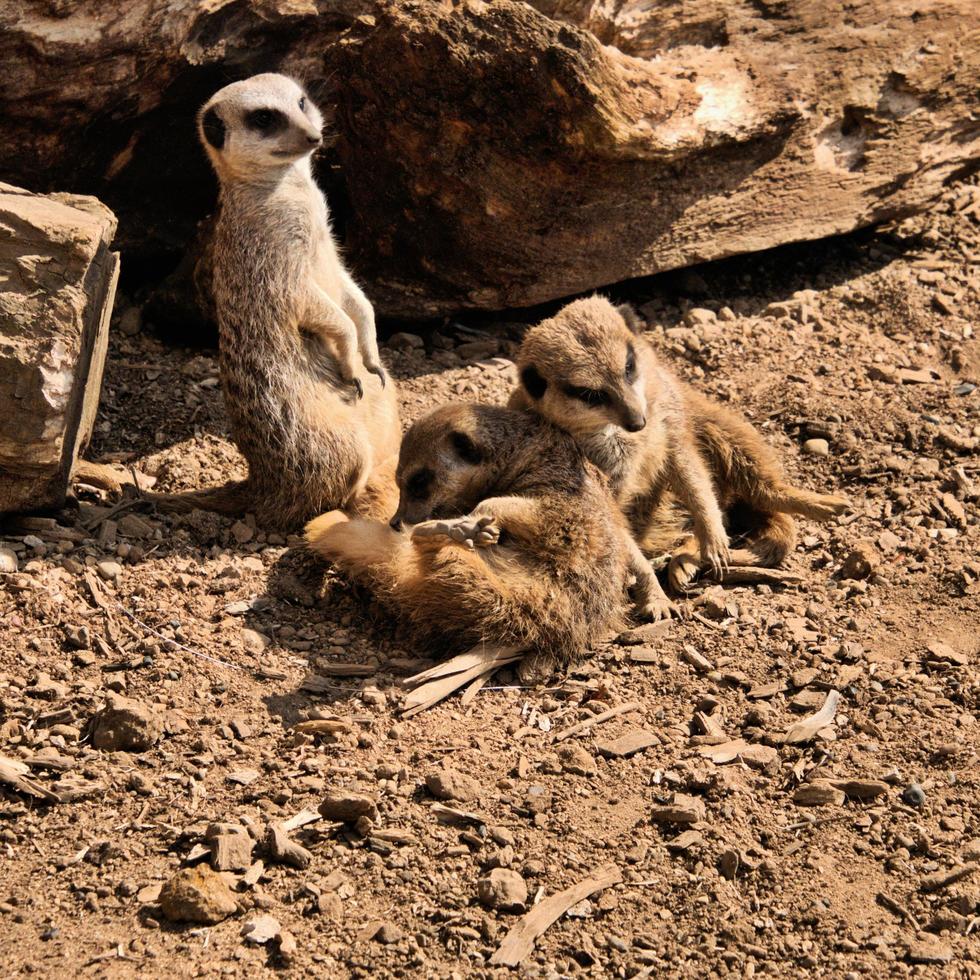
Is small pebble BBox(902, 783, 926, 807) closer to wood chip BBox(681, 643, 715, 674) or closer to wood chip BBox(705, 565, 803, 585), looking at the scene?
wood chip BBox(681, 643, 715, 674)

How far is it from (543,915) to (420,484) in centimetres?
173

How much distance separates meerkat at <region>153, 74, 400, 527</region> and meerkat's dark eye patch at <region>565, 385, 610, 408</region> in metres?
0.92

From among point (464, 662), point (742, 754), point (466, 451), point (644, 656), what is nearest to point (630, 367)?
point (466, 451)

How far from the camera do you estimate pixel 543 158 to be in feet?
16.9

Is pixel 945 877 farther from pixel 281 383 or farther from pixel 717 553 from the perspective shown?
pixel 281 383

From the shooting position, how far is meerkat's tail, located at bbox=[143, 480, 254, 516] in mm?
4586

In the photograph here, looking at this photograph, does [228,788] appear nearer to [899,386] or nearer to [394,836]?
[394,836]

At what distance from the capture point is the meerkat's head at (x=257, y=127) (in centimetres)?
464

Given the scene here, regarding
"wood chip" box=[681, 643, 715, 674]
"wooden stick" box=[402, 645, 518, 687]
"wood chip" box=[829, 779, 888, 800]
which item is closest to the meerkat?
"wooden stick" box=[402, 645, 518, 687]

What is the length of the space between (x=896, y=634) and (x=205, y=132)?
10.2 feet

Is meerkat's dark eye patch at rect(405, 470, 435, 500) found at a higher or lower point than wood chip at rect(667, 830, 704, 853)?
higher

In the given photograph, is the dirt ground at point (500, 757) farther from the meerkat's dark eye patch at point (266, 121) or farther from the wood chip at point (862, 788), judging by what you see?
Answer: the meerkat's dark eye patch at point (266, 121)

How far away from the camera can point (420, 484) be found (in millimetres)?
4234

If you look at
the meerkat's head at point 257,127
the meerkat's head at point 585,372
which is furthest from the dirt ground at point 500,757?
the meerkat's head at point 257,127
